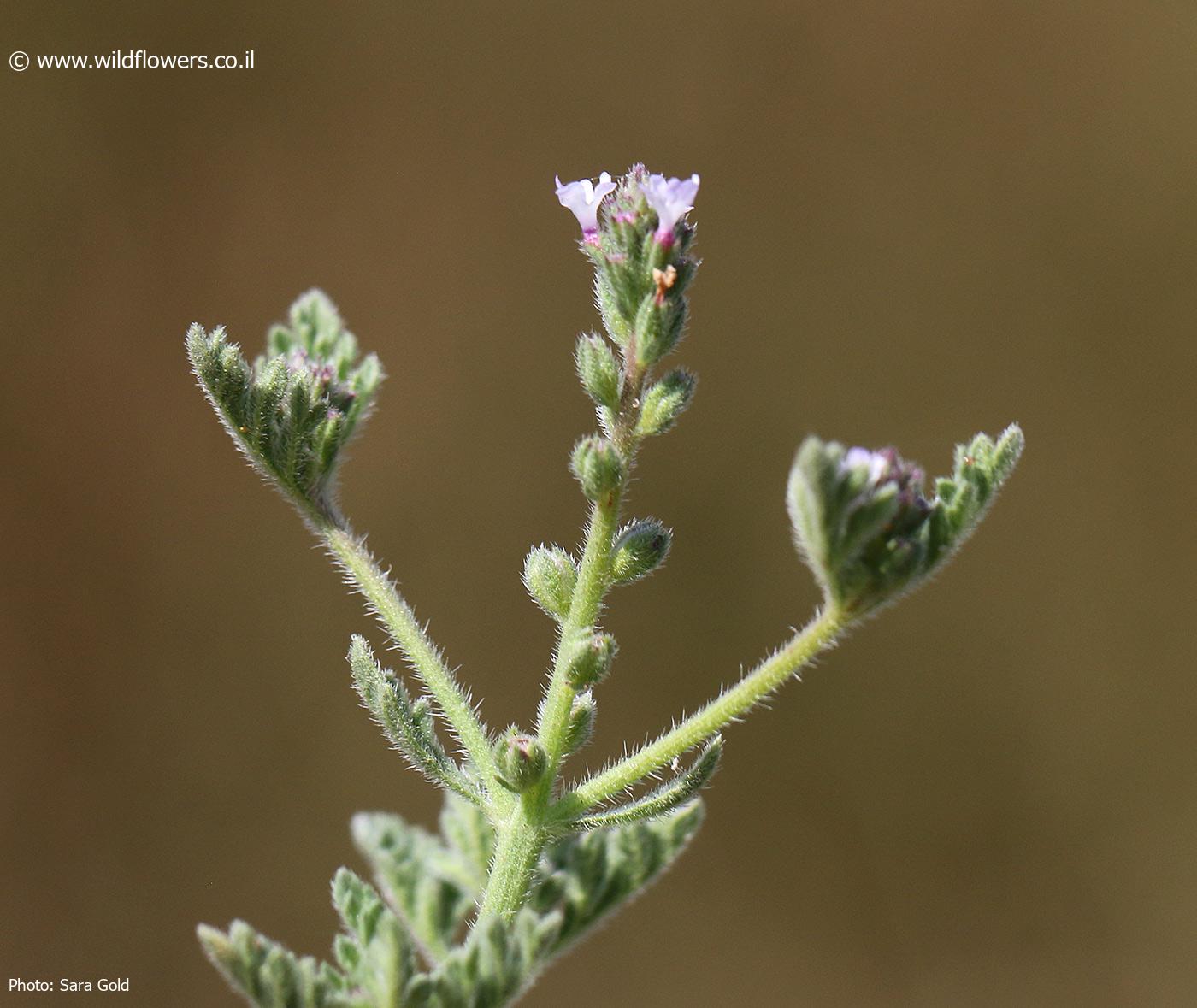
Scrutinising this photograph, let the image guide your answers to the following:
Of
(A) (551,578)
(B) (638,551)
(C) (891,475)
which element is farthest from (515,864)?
(C) (891,475)

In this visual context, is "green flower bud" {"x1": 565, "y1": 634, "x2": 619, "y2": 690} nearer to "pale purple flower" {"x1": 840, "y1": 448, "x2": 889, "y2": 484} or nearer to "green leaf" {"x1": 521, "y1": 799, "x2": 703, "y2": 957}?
"green leaf" {"x1": 521, "y1": 799, "x2": 703, "y2": 957}

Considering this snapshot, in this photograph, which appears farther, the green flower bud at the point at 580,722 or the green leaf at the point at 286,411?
the green leaf at the point at 286,411

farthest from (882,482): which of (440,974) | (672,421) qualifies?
(440,974)

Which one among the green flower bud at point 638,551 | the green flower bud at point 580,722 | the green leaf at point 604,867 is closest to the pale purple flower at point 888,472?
the green flower bud at point 638,551

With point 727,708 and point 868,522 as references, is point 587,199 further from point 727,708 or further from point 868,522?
point 727,708

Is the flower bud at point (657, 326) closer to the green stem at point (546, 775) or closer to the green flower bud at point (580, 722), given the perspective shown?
the green stem at point (546, 775)

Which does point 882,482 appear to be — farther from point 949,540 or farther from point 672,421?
point 672,421
